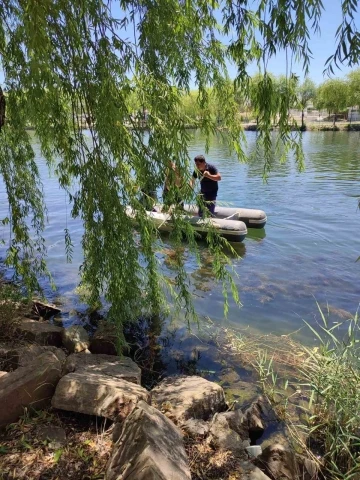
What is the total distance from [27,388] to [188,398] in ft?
4.01

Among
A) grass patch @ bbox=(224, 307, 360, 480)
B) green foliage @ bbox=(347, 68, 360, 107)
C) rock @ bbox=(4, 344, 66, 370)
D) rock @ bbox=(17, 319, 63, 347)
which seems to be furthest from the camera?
green foliage @ bbox=(347, 68, 360, 107)

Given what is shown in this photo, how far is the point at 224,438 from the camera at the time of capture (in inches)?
105

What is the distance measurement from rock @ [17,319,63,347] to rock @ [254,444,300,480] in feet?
8.16

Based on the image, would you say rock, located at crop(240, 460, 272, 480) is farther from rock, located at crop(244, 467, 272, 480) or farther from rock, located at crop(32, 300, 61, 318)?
rock, located at crop(32, 300, 61, 318)

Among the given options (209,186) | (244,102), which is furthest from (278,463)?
(209,186)

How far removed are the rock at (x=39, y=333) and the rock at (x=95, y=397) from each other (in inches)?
57.1

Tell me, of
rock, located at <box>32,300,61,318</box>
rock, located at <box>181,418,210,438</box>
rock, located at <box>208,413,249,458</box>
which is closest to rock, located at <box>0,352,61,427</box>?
rock, located at <box>181,418,210,438</box>

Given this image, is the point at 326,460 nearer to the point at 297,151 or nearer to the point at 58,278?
the point at 297,151

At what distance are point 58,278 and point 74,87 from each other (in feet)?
14.0

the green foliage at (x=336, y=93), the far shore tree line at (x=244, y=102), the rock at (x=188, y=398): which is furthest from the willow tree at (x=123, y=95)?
the green foliage at (x=336, y=93)

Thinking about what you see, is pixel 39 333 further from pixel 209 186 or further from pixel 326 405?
pixel 209 186

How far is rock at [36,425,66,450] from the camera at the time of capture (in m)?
2.37

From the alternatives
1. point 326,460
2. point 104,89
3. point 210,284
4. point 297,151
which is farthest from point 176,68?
point 210,284

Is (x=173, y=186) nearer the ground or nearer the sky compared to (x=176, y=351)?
nearer the sky
